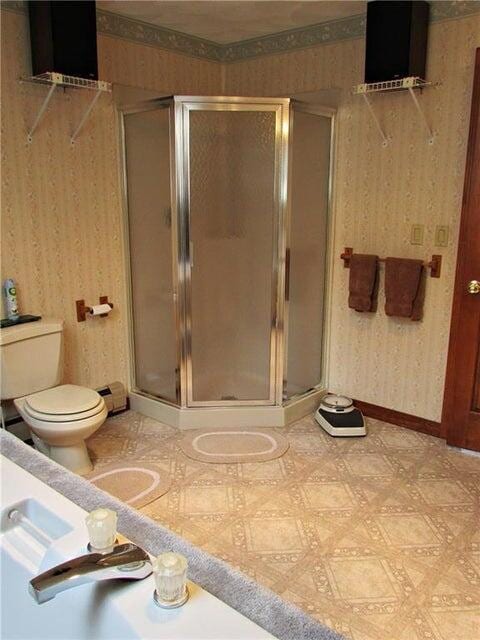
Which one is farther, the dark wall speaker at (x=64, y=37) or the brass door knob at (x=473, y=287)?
the brass door knob at (x=473, y=287)

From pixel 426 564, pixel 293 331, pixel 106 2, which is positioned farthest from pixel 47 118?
pixel 426 564

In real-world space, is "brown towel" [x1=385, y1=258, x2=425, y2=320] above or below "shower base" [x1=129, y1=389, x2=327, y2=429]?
above

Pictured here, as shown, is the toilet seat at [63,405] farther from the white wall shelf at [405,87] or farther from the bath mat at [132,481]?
the white wall shelf at [405,87]

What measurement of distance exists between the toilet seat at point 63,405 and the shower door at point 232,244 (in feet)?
2.32

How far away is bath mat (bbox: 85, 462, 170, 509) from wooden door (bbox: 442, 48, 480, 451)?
165cm

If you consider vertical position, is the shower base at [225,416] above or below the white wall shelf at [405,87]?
below

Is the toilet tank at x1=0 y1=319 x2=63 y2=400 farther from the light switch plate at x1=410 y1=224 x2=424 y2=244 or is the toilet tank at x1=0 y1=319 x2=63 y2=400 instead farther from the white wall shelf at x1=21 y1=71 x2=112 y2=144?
the light switch plate at x1=410 y1=224 x2=424 y2=244

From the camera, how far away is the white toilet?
2621 millimetres

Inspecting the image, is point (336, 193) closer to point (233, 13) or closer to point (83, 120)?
point (233, 13)

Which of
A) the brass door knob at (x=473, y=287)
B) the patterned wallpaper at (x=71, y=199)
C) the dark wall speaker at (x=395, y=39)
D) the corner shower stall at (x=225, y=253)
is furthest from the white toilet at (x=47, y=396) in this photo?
the dark wall speaker at (x=395, y=39)

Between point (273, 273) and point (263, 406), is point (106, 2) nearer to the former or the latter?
point (273, 273)

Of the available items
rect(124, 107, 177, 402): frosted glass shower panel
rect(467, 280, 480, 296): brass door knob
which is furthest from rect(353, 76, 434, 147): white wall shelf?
rect(124, 107, 177, 402): frosted glass shower panel

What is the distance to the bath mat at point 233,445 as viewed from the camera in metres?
2.94

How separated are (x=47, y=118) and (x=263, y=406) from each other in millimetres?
2050
